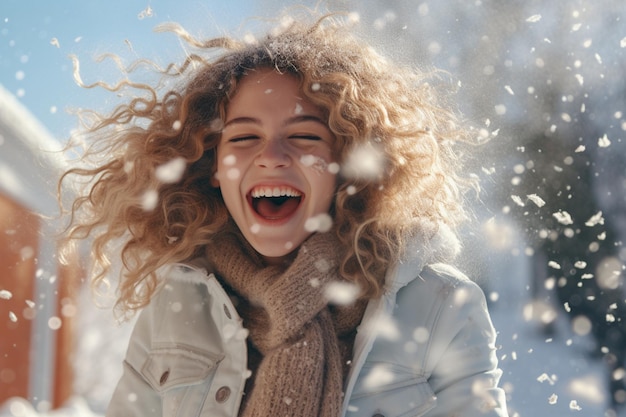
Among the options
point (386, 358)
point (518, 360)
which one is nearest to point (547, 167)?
point (518, 360)

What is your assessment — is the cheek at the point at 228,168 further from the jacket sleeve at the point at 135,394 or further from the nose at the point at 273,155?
the jacket sleeve at the point at 135,394

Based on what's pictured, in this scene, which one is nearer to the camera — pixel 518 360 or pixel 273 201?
pixel 273 201

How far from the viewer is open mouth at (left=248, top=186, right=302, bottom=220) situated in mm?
1898

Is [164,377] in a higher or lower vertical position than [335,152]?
lower

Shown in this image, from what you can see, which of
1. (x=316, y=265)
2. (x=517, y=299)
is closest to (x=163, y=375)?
(x=316, y=265)

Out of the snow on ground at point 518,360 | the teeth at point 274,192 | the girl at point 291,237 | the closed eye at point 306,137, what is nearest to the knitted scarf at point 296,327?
the girl at point 291,237

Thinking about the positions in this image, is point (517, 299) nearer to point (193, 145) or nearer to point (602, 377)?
point (602, 377)

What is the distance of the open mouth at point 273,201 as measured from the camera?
1.90 m

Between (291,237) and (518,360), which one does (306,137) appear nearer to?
(291,237)

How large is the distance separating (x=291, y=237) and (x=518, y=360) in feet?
11.6

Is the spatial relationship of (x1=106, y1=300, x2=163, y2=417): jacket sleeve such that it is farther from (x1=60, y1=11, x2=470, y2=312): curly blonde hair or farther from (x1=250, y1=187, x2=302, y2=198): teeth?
(x1=250, y1=187, x2=302, y2=198): teeth

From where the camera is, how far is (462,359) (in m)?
1.85

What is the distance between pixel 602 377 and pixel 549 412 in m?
1.29

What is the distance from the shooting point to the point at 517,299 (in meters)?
5.16
